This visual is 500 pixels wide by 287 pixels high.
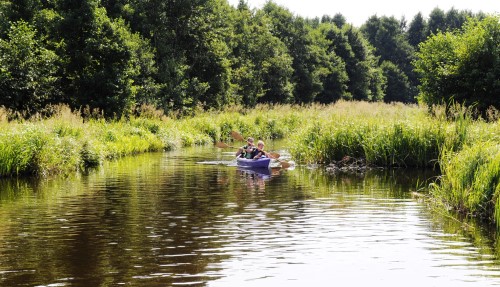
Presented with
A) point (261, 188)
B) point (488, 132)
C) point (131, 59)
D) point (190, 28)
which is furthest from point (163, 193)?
point (190, 28)

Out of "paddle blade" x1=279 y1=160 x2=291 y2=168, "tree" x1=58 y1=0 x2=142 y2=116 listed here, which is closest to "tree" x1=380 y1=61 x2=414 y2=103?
"tree" x1=58 y1=0 x2=142 y2=116

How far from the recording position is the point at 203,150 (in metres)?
34.7

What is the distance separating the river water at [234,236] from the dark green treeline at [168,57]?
50.5 ft

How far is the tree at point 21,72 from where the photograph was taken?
97.7 feet

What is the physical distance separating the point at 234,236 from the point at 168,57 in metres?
39.7

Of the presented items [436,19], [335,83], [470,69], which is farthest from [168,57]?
[436,19]

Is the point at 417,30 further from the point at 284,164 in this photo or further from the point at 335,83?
the point at 284,164

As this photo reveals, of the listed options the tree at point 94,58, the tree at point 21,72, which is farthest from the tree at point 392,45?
the tree at point 21,72

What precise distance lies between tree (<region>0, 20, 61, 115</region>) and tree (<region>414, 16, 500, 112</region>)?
1922cm

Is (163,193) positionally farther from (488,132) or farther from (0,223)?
(488,132)

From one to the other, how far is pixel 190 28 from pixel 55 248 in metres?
42.7

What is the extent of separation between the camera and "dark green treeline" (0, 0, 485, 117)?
33.2m

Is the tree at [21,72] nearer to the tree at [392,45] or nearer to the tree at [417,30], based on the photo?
the tree at [392,45]

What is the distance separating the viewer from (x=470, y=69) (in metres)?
31.9
